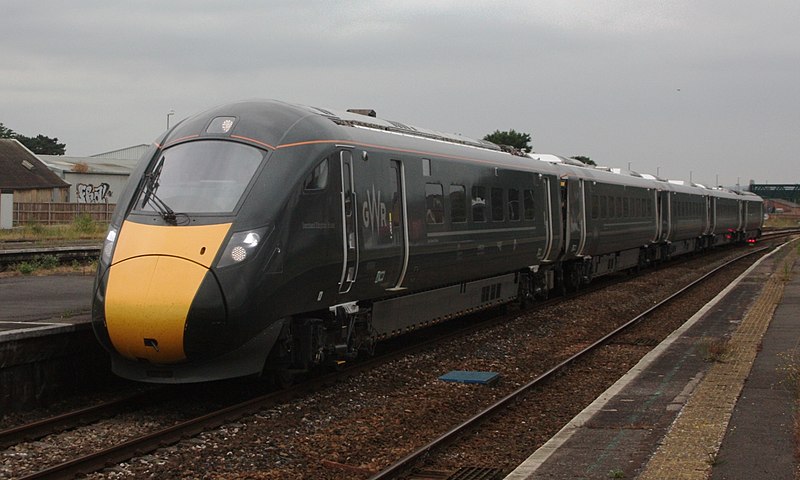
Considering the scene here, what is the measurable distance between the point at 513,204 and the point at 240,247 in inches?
377

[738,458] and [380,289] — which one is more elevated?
[380,289]

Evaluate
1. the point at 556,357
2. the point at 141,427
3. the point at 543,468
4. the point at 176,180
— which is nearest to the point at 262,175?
the point at 176,180

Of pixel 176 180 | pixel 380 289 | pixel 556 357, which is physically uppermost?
pixel 176 180

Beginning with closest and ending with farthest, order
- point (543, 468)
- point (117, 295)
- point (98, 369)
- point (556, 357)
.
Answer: point (543, 468), point (117, 295), point (98, 369), point (556, 357)

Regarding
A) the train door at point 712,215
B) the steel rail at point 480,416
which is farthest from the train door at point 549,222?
→ the train door at point 712,215

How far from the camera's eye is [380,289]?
1284 centimetres

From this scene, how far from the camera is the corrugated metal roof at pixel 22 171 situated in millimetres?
57972

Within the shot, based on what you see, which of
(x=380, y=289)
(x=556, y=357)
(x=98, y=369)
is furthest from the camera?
(x=556, y=357)

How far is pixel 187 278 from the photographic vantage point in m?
9.56

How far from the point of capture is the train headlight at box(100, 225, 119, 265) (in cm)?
1010

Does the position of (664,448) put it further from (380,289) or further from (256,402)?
(380,289)

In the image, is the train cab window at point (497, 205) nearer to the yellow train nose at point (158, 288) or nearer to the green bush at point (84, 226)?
the yellow train nose at point (158, 288)

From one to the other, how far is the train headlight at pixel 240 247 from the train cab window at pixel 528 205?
1015 centimetres

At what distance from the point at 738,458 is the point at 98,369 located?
743 centimetres
